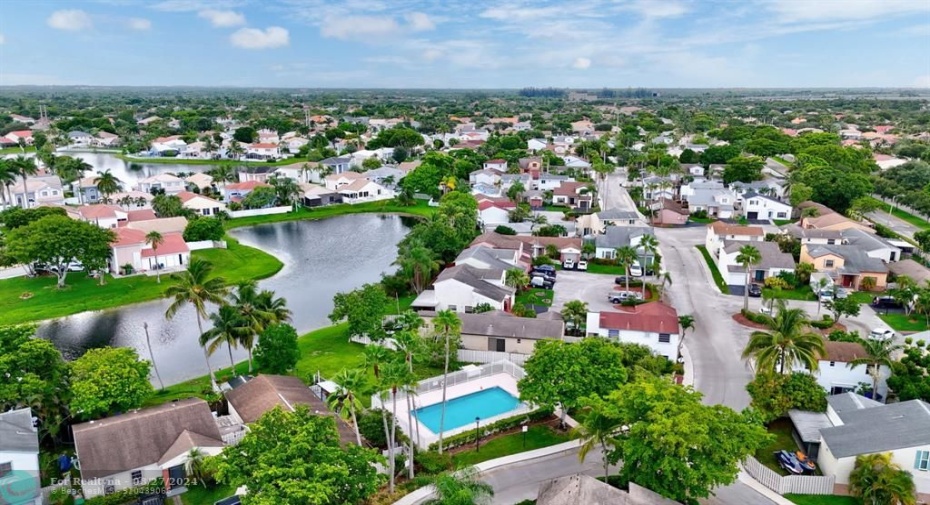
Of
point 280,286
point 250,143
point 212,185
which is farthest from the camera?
point 250,143

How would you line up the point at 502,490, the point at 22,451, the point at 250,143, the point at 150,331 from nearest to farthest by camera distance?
the point at 22,451 → the point at 502,490 → the point at 150,331 → the point at 250,143

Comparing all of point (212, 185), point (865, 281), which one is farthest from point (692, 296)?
point (212, 185)

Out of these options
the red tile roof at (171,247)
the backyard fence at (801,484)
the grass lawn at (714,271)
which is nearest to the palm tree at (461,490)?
the backyard fence at (801,484)

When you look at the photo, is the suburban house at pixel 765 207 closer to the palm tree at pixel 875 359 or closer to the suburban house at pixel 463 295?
the suburban house at pixel 463 295

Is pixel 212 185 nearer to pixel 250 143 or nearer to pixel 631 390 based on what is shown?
pixel 250 143

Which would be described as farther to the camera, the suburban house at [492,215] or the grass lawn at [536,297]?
the suburban house at [492,215]

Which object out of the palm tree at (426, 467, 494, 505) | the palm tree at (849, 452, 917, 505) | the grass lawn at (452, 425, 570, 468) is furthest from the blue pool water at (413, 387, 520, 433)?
the palm tree at (849, 452, 917, 505)

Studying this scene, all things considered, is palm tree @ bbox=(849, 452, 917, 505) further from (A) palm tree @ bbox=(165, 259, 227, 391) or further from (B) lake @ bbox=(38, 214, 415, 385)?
(B) lake @ bbox=(38, 214, 415, 385)
